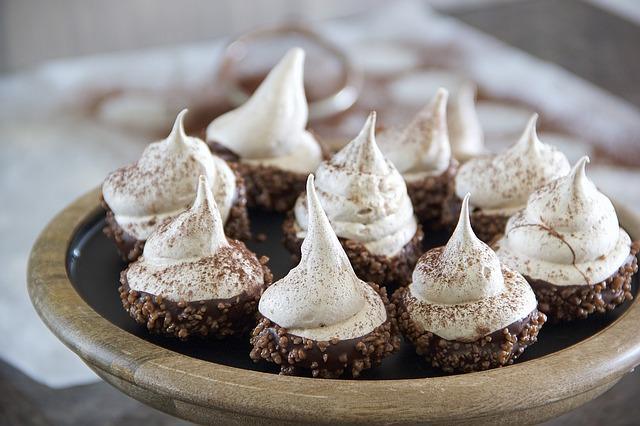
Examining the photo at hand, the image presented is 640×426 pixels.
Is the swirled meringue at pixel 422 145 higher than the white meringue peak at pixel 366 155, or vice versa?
the white meringue peak at pixel 366 155

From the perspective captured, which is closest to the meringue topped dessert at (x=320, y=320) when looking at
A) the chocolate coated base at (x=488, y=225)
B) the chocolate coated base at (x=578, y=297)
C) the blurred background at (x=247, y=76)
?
the chocolate coated base at (x=578, y=297)

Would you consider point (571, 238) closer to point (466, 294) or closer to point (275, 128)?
point (466, 294)

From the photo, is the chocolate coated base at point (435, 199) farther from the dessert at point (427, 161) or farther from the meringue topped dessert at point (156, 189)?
the meringue topped dessert at point (156, 189)

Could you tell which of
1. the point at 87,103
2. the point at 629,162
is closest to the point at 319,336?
the point at 629,162

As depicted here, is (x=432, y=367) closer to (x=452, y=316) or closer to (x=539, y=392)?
(x=452, y=316)

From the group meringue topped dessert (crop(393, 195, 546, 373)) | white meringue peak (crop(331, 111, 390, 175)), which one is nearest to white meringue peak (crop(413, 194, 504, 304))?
meringue topped dessert (crop(393, 195, 546, 373))

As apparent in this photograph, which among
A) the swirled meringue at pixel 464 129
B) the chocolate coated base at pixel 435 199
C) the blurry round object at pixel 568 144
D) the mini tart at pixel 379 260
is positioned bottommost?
the blurry round object at pixel 568 144

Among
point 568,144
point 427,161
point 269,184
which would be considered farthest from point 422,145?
point 568,144
